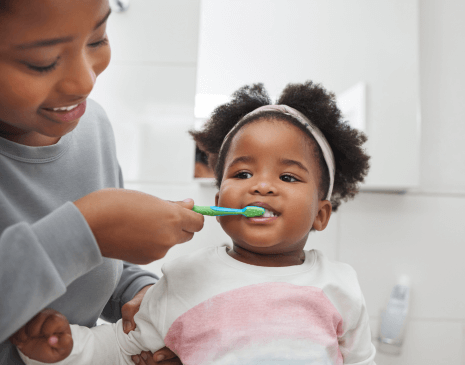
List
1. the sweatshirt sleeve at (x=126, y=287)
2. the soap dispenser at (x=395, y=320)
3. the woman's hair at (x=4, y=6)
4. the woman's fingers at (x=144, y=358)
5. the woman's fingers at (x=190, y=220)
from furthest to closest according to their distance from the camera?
the soap dispenser at (x=395, y=320) → the sweatshirt sleeve at (x=126, y=287) → the woman's fingers at (x=144, y=358) → the woman's fingers at (x=190, y=220) → the woman's hair at (x=4, y=6)

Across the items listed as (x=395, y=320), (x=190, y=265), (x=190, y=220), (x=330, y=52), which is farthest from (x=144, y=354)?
(x=330, y=52)

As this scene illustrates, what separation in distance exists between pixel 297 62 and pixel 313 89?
48 cm

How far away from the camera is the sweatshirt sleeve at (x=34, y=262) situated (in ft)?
1.21

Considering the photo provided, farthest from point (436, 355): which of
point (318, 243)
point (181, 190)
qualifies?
point (181, 190)

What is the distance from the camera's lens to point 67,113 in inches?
18.1

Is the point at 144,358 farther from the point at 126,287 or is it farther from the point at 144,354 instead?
the point at 126,287

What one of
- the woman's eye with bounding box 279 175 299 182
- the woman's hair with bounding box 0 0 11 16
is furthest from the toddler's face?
the woman's hair with bounding box 0 0 11 16

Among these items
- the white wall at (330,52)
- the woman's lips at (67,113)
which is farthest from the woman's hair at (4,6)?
the white wall at (330,52)

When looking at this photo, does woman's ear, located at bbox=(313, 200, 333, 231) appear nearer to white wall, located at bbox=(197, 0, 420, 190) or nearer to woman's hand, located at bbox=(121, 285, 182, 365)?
woman's hand, located at bbox=(121, 285, 182, 365)

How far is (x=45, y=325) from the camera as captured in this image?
19.4 inches

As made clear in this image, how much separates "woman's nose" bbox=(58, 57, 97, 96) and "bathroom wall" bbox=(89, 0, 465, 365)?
795 millimetres

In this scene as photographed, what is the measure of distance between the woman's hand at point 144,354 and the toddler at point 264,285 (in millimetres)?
12

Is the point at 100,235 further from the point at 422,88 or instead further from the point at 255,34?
the point at 422,88

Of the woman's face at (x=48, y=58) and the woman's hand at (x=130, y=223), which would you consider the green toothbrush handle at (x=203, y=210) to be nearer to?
the woman's hand at (x=130, y=223)
